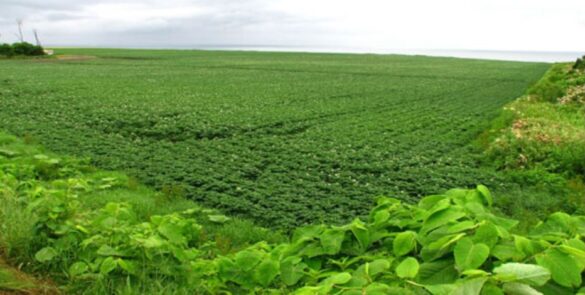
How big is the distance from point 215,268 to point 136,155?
6348 millimetres

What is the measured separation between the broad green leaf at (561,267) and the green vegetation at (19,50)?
59.2 meters

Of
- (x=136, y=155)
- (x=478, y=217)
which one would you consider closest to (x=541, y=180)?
(x=478, y=217)

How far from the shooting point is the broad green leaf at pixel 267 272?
122 inches

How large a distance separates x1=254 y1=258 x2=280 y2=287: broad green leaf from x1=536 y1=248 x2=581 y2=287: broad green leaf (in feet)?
5.06

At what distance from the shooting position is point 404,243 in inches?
105

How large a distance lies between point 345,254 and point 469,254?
3.39ft

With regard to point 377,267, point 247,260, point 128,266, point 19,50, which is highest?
point 377,267

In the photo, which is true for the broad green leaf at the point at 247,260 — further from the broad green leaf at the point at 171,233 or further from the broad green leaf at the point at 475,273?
the broad green leaf at the point at 475,273

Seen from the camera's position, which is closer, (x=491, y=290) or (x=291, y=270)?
(x=491, y=290)

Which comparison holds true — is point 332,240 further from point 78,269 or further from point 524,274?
point 78,269

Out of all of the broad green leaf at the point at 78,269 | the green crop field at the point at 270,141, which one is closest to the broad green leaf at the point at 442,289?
the broad green leaf at the point at 78,269

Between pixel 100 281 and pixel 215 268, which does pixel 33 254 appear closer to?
pixel 100 281

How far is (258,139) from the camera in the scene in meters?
11.3

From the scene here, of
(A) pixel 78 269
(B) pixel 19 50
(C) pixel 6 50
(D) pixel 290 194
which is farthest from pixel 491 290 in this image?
(C) pixel 6 50
